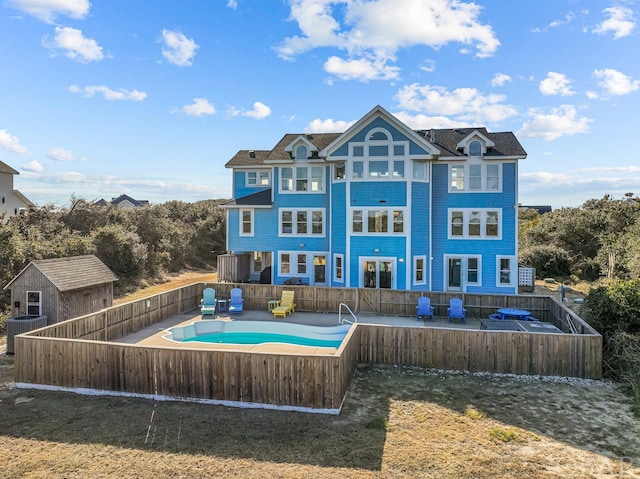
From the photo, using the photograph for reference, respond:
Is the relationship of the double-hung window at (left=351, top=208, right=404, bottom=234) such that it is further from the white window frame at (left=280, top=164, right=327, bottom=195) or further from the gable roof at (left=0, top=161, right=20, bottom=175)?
the gable roof at (left=0, top=161, right=20, bottom=175)

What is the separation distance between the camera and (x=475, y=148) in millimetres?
20859

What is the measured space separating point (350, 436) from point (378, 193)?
47.2ft

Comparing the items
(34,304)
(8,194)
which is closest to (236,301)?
(34,304)

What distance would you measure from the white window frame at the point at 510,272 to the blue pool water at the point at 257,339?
1068cm

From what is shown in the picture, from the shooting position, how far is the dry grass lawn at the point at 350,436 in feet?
20.6

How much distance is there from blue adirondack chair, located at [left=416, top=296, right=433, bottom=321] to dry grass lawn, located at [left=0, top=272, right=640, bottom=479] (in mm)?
6015

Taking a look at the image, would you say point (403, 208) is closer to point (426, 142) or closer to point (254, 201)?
point (426, 142)

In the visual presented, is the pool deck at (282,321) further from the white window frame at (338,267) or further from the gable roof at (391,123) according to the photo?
the gable roof at (391,123)

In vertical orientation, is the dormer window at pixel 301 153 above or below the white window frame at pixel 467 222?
above

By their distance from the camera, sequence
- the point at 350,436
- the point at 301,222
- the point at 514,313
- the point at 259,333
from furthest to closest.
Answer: the point at 301,222 < the point at 259,333 < the point at 514,313 < the point at 350,436

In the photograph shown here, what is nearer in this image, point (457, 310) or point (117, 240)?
point (457, 310)

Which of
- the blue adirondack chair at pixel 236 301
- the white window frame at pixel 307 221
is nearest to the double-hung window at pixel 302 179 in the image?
the white window frame at pixel 307 221

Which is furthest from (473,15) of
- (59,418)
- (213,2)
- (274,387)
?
(59,418)

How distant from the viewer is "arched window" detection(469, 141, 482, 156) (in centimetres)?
2080
